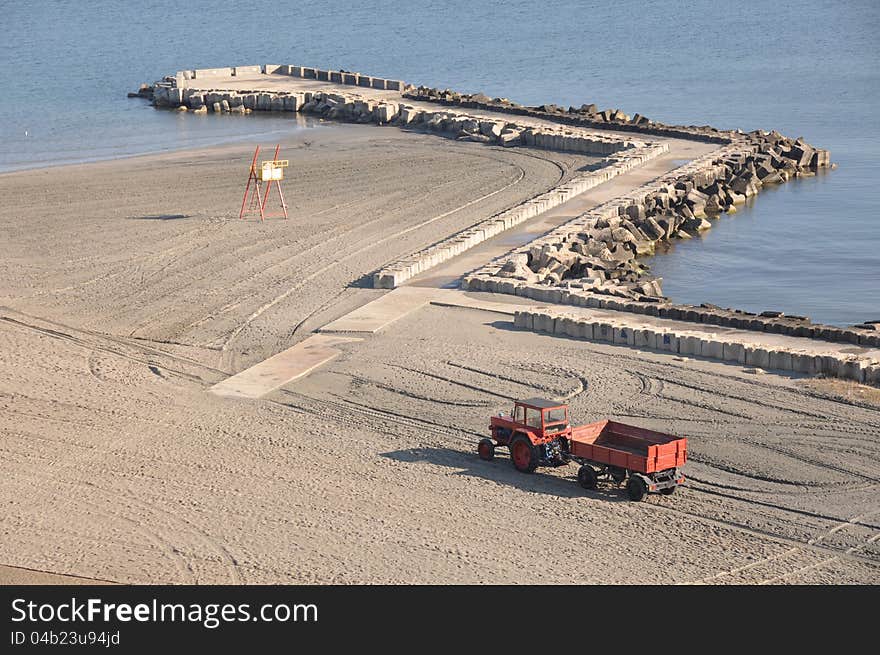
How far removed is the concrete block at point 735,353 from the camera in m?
22.6

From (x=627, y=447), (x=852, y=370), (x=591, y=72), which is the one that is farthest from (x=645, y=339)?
(x=591, y=72)

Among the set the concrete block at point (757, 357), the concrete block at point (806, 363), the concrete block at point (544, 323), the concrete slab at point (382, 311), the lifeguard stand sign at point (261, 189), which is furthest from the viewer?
the lifeguard stand sign at point (261, 189)

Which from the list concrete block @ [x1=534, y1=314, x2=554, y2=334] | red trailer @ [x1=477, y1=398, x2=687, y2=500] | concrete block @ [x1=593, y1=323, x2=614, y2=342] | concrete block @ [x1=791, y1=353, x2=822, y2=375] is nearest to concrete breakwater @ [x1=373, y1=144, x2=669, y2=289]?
concrete block @ [x1=534, y1=314, x2=554, y2=334]

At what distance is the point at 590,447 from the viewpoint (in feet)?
59.0

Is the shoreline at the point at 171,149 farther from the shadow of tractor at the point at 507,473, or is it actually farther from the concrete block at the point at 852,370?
the concrete block at the point at 852,370

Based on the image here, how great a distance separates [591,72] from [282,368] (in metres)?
56.7

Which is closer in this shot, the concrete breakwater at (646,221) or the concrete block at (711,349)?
the concrete block at (711,349)

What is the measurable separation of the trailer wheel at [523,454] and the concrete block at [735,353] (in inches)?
220

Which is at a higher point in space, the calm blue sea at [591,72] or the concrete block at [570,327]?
the calm blue sea at [591,72]

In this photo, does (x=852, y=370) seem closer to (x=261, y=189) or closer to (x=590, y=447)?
(x=590, y=447)

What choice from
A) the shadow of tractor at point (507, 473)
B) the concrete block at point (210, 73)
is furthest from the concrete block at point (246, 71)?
the shadow of tractor at point (507, 473)

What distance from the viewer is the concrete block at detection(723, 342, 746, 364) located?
22594 mm

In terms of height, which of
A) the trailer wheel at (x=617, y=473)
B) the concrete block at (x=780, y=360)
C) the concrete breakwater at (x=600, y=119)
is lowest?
the trailer wheel at (x=617, y=473)

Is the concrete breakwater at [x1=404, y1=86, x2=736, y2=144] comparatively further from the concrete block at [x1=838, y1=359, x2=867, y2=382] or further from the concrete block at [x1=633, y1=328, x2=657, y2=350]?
the concrete block at [x1=838, y1=359, x2=867, y2=382]
